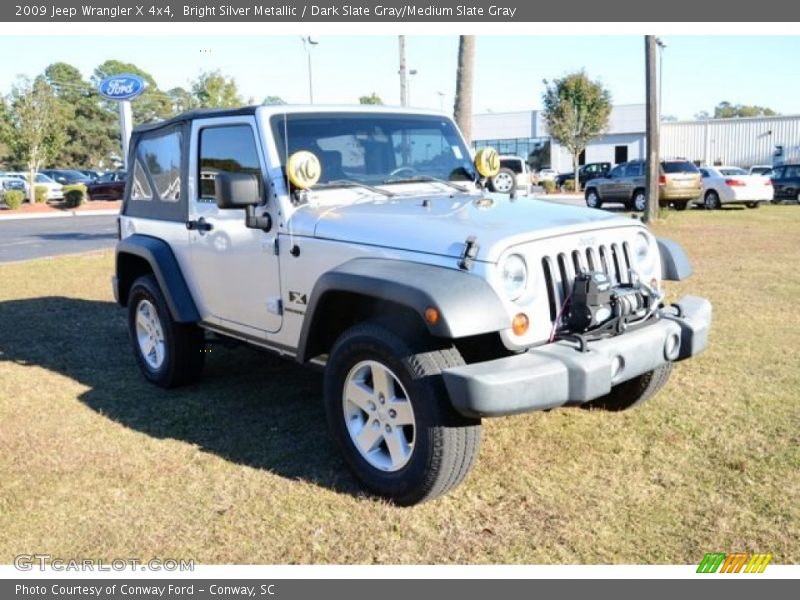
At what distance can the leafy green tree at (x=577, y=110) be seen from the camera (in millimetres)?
42719

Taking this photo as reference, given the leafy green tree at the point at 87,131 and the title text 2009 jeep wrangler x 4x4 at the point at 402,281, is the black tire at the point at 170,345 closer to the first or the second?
the title text 2009 jeep wrangler x 4x4 at the point at 402,281

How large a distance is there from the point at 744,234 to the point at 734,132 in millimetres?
39487

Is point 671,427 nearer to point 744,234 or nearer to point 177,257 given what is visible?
point 177,257

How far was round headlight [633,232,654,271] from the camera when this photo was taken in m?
4.29

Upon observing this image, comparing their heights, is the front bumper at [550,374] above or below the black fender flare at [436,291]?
below

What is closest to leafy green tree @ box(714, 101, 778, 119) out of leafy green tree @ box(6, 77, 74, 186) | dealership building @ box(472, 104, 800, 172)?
dealership building @ box(472, 104, 800, 172)

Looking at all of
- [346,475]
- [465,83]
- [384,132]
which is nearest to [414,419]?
[346,475]

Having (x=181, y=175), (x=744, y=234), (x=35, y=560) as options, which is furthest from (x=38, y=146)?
(x=35, y=560)

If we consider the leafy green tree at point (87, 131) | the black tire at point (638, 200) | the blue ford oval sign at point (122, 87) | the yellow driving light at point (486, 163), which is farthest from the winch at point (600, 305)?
the leafy green tree at point (87, 131)

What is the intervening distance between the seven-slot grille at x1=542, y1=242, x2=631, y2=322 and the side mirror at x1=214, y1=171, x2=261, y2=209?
1.68m

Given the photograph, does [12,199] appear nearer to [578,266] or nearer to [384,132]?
[384,132]

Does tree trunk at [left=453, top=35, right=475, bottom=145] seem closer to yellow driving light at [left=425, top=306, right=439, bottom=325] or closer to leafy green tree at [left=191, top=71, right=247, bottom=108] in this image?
yellow driving light at [left=425, top=306, right=439, bottom=325]

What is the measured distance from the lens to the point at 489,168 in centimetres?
519

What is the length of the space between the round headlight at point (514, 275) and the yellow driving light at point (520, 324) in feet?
0.30
